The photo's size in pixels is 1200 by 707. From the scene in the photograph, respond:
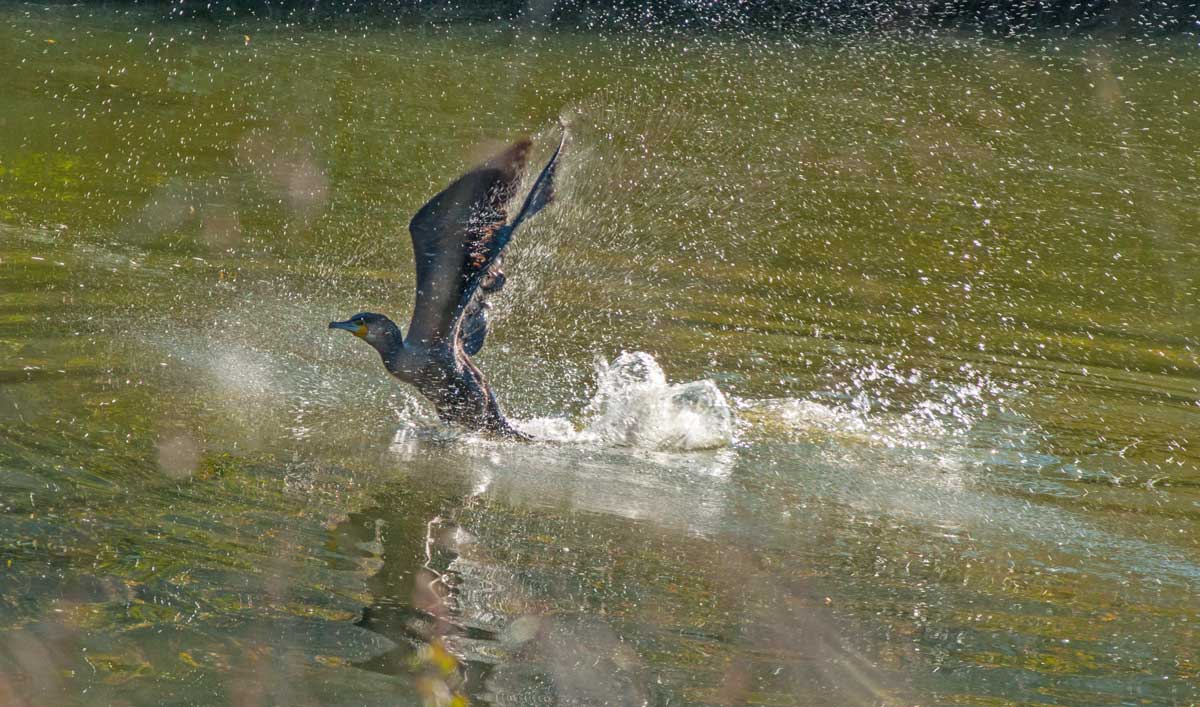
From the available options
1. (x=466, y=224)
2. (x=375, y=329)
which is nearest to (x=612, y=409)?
(x=375, y=329)

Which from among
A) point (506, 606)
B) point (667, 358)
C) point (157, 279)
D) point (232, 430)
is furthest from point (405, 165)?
point (506, 606)

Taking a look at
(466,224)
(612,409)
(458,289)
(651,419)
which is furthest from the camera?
(612,409)

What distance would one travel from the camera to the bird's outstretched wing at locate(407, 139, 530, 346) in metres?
4.90

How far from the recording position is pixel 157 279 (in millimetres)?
6977

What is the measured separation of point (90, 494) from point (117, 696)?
3.98ft

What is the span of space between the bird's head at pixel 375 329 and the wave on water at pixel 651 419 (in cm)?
61

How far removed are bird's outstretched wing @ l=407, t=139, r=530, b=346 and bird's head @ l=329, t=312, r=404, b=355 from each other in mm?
264

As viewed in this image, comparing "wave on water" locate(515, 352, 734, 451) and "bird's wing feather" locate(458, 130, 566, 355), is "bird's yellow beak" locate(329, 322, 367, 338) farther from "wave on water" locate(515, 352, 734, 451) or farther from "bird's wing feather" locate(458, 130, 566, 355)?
"wave on water" locate(515, 352, 734, 451)

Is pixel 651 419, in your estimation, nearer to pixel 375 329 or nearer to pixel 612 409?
pixel 612 409

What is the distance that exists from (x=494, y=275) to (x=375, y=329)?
0.48 metres

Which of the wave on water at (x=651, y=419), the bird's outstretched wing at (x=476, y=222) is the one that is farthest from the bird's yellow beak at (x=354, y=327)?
the wave on water at (x=651, y=419)

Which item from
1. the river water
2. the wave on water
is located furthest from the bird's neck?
the wave on water

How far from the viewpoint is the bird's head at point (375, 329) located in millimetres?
5281

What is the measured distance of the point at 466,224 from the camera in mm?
4965
